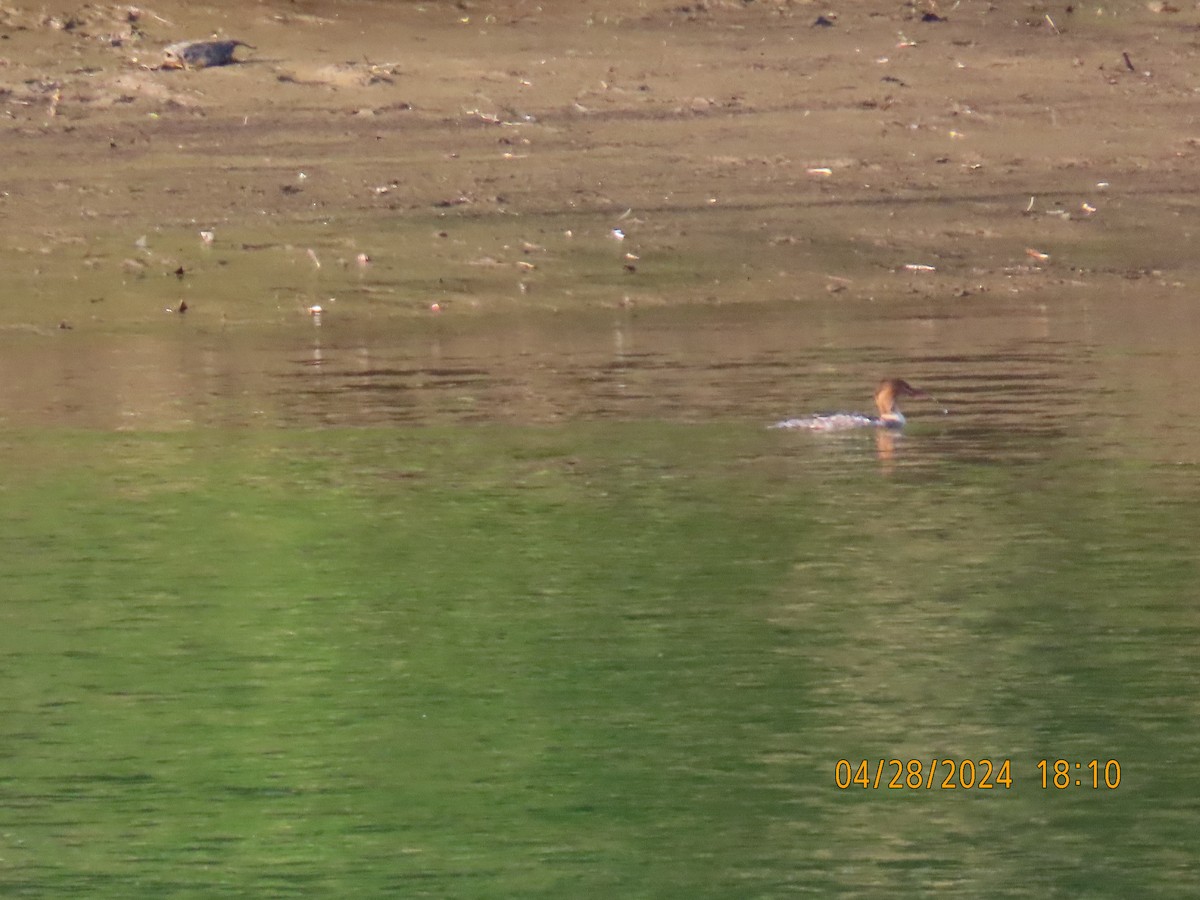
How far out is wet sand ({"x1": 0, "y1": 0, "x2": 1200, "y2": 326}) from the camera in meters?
16.0

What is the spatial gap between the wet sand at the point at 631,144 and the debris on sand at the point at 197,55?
16cm

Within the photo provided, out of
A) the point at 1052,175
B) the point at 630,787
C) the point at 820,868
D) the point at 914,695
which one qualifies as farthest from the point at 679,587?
the point at 1052,175

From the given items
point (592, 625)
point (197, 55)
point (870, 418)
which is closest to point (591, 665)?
point (592, 625)

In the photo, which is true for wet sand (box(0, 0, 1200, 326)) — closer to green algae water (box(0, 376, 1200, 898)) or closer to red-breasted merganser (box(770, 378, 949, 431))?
red-breasted merganser (box(770, 378, 949, 431))

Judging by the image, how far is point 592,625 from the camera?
7680 millimetres

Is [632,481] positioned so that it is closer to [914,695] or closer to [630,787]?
[914,695]

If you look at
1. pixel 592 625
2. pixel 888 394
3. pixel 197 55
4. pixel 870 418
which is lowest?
pixel 592 625

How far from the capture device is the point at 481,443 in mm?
10906
